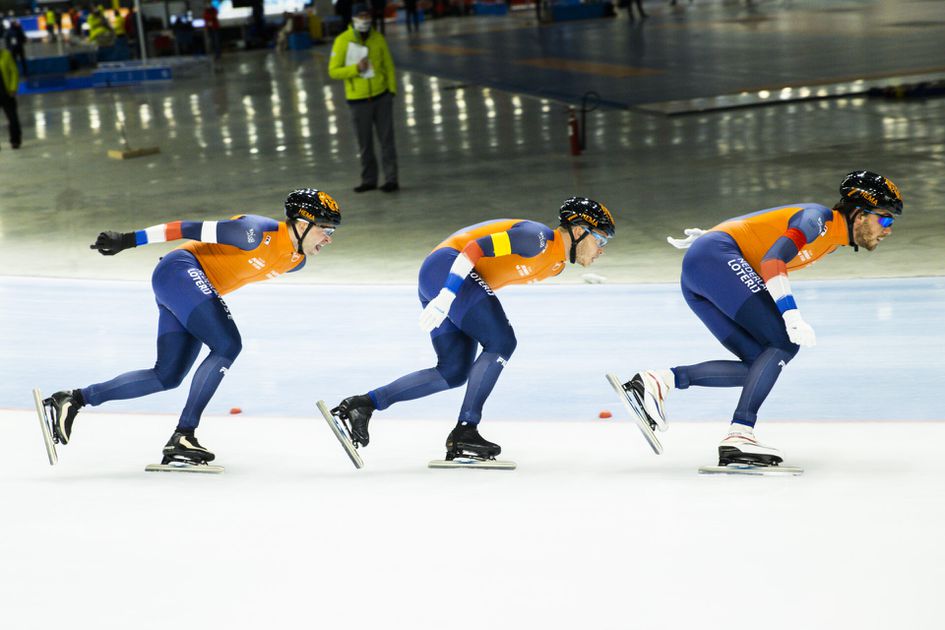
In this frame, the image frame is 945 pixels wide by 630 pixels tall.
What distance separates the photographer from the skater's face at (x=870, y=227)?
433 centimetres

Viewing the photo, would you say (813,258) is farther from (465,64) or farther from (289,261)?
(465,64)

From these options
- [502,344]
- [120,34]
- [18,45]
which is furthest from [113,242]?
[120,34]

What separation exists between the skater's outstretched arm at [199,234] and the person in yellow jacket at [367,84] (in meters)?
6.15

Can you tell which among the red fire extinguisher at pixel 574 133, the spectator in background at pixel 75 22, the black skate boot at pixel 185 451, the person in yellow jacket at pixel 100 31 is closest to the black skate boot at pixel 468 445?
the black skate boot at pixel 185 451

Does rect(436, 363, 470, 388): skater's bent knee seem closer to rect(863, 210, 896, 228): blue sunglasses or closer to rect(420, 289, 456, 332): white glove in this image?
rect(420, 289, 456, 332): white glove

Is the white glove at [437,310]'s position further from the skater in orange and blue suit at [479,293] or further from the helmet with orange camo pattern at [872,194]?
the helmet with orange camo pattern at [872,194]

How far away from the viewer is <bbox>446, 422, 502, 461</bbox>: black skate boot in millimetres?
4574

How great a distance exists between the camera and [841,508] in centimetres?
393

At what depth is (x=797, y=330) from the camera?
4.14m

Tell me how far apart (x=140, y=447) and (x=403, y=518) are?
1553 millimetres

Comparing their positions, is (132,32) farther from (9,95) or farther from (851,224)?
(851,224)

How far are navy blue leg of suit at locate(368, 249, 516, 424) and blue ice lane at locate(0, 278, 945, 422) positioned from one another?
0.67 meters

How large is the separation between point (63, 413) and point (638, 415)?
236 centimetres

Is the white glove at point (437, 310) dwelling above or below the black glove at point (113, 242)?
below
